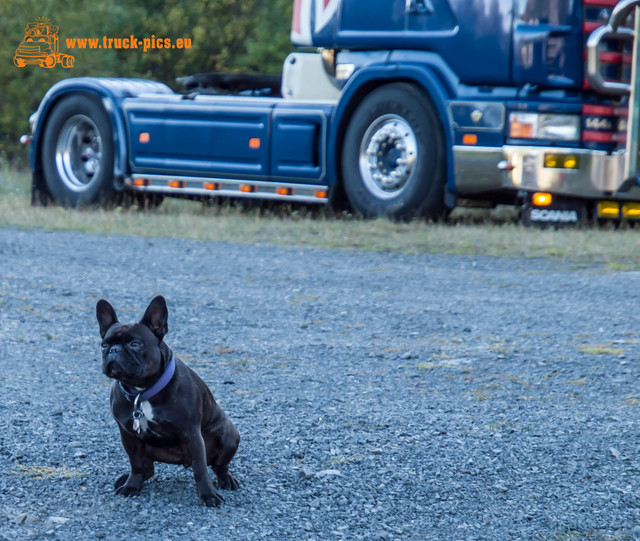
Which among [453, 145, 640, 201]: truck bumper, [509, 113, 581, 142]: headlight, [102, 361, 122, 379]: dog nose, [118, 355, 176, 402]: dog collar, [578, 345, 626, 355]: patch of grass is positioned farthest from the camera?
[509, 113, 581, 142]: headlight

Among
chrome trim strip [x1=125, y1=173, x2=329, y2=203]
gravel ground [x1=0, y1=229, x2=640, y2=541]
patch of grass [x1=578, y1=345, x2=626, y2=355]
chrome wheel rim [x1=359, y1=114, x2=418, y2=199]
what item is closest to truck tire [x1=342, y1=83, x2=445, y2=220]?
chrome wheel rim [x1=359, y1=114, x2=418, y2=199]

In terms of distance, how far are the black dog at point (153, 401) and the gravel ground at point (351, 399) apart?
13 centimetres

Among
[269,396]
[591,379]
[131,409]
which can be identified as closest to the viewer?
[131,409]

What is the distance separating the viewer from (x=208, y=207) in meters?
14.0

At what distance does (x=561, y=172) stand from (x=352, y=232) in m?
1.95

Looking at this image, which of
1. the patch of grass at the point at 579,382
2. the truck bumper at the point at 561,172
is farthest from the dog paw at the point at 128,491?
the truck bumper at the point at 561,172

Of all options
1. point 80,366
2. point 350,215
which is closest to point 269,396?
point 80,366

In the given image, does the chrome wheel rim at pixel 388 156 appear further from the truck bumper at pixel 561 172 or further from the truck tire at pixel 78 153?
the truck tire at pixel 78 153

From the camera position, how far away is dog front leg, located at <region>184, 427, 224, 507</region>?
139 inches

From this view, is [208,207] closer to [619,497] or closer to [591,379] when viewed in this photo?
[591,379]

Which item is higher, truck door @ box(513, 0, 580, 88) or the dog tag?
truck door @ box(513, 0, 580, 88)

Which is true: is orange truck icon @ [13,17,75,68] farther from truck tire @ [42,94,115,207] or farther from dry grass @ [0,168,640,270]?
dry grass @ [0,168,640,270]

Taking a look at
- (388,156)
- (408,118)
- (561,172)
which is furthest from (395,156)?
(561,172)

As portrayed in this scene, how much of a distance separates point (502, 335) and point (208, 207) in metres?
7.91
